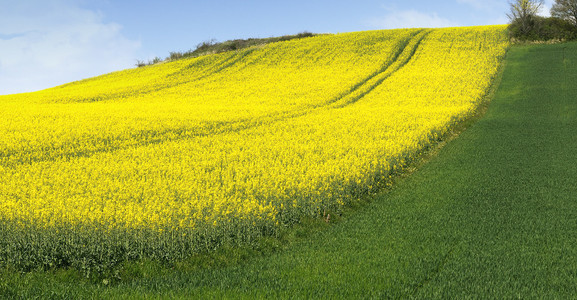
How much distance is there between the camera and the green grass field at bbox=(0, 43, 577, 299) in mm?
8008

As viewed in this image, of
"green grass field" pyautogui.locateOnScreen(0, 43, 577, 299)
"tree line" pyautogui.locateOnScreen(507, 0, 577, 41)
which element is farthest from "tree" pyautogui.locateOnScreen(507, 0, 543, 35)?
"green grass field" pyautogui.locateOnScreen(0, 43, 577, 299)

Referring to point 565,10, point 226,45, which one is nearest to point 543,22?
point 565,10

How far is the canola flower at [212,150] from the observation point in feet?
33.5

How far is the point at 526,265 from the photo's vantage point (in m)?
8.97

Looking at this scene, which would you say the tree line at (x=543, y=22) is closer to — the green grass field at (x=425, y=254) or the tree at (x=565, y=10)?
the tree at (x=565, y=10)

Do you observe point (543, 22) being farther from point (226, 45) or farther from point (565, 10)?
point (226, 45)

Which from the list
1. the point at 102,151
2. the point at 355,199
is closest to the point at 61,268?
the point at 355,199

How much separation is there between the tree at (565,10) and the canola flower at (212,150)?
1511 centimetres

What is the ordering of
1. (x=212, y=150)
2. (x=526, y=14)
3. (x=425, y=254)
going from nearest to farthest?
(x=425, y=254) < (x=212, y=150) < (x=526, y=14)

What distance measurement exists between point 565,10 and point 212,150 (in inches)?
2219

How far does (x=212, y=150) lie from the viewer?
1928 centimetres

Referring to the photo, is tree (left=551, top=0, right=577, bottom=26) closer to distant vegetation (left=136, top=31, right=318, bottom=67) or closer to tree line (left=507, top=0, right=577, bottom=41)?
tree line (left=507, top=0, right=577, bottom=41)

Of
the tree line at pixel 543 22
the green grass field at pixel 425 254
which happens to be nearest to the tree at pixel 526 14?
the tree line at pixel 543 22

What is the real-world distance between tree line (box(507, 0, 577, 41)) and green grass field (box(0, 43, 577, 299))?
4490 centimetres
